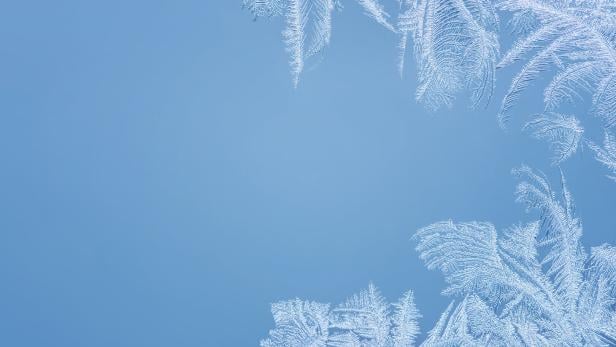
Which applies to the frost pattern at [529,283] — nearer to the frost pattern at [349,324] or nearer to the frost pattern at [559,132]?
the frost pattern at [349,324]

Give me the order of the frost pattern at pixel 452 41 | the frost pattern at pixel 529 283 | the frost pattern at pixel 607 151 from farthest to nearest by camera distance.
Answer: the frost pattern at pixel 607 151, the frost pattern at pixel 452 41, the frost pattern at pixel 529 283

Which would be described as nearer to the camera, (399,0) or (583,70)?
(583,70)

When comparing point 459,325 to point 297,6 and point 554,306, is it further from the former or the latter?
point 297,6

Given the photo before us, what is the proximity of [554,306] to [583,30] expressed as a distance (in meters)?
1.24

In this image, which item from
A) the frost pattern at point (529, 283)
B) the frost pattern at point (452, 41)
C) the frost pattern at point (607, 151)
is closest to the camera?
the frost pattern at point (529, 283)

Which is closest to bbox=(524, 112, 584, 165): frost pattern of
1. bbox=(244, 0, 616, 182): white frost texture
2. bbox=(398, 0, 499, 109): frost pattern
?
bbox=(244, 0, 616, 182): white frost texture

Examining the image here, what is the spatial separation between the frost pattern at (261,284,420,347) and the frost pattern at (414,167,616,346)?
15 cm

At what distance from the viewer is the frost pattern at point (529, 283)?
224cm

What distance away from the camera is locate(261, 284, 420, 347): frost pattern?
247 cm

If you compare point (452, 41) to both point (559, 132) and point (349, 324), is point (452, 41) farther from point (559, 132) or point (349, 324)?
point (349, 324)

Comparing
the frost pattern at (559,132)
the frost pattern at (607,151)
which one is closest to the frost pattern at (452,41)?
the frost pattern at (559,132)

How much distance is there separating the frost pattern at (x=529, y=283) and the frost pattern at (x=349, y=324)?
0.49 ft

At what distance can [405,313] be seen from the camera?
2.53 meters

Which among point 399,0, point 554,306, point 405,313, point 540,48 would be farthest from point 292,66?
point 554,306
